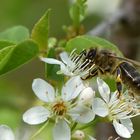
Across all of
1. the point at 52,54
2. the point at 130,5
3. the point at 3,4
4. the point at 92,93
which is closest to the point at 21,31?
the point at 52,54

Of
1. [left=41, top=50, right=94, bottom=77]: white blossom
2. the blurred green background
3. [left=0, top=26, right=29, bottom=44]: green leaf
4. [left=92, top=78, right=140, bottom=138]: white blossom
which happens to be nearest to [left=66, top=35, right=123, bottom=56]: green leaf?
[left=41, top=50, right=94, bottom=77]: white blossom

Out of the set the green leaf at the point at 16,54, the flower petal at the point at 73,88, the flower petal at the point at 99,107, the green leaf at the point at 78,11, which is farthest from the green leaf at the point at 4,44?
the green leaf at the point at 78,11

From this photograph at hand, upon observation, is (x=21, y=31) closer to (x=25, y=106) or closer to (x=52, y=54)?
(x=52, y=54)

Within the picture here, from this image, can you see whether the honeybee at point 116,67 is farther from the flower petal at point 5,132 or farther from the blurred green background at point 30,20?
the blurred green background at point 30,20

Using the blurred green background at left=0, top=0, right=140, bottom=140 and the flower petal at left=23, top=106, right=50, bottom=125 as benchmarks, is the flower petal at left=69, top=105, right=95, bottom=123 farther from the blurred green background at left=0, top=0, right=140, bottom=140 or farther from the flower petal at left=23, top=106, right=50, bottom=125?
the blurred green background at left=0, top=0, right=140, bottom=140

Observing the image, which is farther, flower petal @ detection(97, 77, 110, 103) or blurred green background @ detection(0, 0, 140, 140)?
blurred green background @ detection(0, 0, 140, 140)

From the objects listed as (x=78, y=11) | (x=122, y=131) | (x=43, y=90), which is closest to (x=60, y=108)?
(x=43, y=90)
